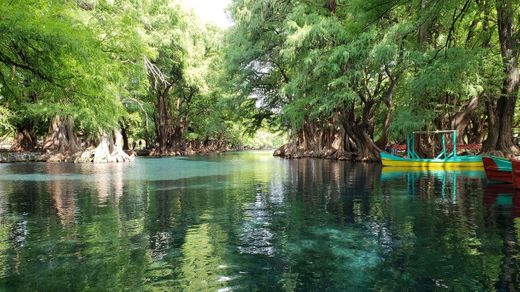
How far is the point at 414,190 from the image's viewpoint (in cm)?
1589

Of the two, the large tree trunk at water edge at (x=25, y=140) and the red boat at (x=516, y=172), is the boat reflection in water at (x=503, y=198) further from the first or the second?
the large tree trunk at water edge at (x=25, y=140)

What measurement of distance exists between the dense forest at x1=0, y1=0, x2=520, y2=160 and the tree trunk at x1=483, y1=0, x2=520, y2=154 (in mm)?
68

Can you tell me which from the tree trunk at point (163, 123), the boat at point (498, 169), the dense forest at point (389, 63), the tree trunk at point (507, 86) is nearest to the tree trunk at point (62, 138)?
the tree trunk at point (163, 123)

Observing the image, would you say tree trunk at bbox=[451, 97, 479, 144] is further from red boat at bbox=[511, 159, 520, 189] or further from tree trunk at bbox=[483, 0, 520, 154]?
red boat at bbox=[511, 159, 520, 189]

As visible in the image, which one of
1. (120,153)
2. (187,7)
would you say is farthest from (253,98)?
(120,153)

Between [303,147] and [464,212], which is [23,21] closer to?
[464,212]

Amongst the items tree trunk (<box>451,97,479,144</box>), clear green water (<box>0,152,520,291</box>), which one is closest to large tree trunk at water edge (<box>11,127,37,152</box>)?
clear green water (<box>0,152,520,291</box>)

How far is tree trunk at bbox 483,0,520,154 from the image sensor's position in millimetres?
23344

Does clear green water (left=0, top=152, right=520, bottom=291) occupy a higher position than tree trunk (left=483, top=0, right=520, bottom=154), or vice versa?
tree trunk (left=483, top=0, right=520, bottom=154)

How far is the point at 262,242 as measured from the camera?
26.5 ft

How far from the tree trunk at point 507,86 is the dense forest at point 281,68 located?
0.22 ft

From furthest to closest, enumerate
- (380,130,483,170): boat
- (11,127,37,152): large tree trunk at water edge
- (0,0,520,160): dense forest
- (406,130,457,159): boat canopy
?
(11,127,37,152): large tree trunk at water edge, (380,130,483,170): boat, (406,130,457,159): boat canopy, (0,0,520,160): dense forest

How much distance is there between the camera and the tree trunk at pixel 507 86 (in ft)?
76.6

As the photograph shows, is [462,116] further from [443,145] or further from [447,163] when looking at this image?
[447,163]
